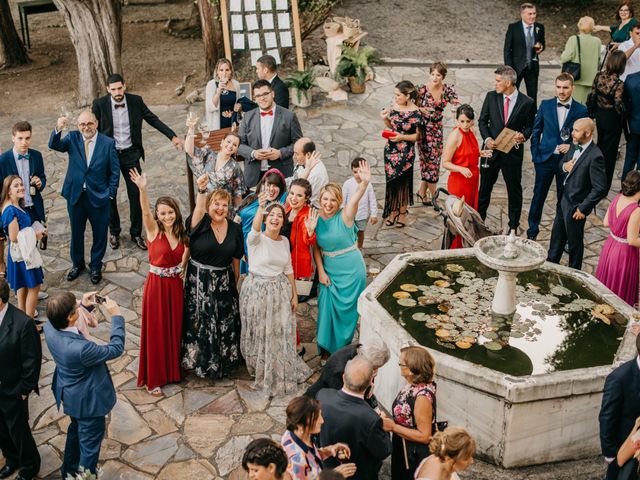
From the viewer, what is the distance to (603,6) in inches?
714

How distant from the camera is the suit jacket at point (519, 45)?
1212 cm

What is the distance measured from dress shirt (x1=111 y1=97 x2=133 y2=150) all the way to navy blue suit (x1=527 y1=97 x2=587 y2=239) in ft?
14.9

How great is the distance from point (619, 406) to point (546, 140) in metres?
4.46

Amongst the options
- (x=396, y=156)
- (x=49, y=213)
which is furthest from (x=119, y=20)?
(x=396, y=156)

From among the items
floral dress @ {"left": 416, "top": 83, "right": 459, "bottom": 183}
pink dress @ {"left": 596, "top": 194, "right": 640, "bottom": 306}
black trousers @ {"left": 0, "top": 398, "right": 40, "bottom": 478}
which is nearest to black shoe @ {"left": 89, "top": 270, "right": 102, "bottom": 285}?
black trousers @ {"left": 0, "top": 398, "right": 40, "bottom": 478}

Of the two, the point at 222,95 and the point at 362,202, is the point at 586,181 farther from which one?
the point at 222,95

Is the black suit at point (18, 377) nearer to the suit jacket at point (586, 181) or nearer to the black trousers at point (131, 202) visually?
the black trousers at point (131, 202)

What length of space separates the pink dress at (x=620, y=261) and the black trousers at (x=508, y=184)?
1.96 m

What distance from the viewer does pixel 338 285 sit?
7.50 m

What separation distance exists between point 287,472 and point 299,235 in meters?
3.02

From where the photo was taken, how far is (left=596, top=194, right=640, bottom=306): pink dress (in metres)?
7.67

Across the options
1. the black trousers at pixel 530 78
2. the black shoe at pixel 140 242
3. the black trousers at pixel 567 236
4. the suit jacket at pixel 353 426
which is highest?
the black trousers at pixel 530 78

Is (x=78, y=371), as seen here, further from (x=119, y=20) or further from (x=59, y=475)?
(x=119, y=20)

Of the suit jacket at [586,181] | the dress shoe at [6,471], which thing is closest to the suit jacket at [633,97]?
the suit jacket at [586,181]
